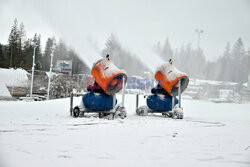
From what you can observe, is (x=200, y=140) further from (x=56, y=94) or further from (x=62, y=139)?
(x=56, y=94)

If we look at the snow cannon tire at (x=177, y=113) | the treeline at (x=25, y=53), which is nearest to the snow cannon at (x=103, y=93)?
the snow cannon tire at (x=177, y=113)

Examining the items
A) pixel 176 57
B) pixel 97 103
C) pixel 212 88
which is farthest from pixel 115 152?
pixel 176 57

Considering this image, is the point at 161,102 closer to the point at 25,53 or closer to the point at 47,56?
the point at 25,53

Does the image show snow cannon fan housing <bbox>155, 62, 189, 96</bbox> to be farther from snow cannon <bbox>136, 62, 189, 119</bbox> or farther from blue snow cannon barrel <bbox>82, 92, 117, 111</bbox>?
blue snow cannon barrel <bbox>82, 92, 117, 111</bbox>

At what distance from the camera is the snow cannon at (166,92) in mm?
9930

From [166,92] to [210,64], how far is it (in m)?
28.5

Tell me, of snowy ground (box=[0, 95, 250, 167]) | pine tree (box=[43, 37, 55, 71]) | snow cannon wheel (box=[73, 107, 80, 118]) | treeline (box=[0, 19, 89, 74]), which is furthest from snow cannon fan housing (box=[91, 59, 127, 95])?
pine tree (box=[43, 37, 55, 71])

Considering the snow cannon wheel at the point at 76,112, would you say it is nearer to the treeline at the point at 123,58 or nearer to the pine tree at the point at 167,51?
the treeline at the point at 123,58

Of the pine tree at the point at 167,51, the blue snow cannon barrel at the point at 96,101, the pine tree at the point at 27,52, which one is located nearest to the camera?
the blue snow cannon barrel at the point at 96,101

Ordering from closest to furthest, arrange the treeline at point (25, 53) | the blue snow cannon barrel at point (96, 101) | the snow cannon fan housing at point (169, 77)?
the blue snow cannon barrel at point (96, 101) → the snow cannon fan housing at point (169, 77) → the treeline at point (25, 53)

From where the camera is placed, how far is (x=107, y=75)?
855 centimetres

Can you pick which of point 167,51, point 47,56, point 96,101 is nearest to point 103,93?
point 96,101

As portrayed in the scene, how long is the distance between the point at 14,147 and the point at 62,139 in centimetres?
90

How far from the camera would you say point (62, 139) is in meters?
4.33
